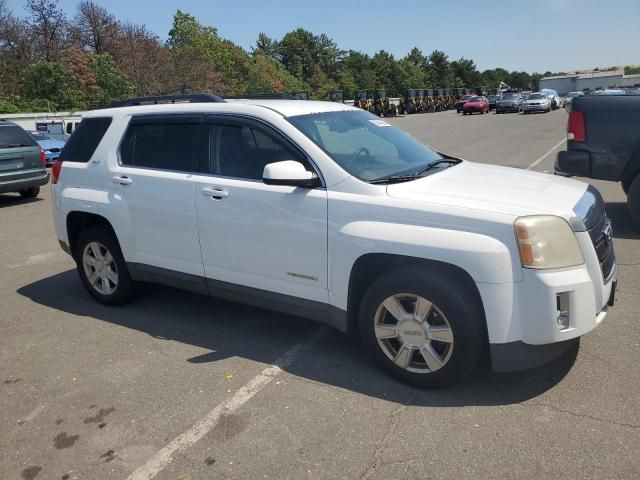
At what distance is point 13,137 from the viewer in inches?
421

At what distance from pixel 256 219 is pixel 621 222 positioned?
18.3 ft

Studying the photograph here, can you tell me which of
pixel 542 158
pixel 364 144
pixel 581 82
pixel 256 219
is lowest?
pixel 542 158

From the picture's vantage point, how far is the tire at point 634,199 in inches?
262

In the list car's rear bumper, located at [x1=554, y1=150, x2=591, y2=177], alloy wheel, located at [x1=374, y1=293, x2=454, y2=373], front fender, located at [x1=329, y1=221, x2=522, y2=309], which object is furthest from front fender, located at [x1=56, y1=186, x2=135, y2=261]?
car's rear bumper, located at [x1=554, y1=150, x2=591, y2=177]

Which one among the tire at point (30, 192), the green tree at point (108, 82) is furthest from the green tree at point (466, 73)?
the tire at point (30, 192)

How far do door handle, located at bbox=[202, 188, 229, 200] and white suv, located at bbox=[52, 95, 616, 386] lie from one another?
10 millimetres

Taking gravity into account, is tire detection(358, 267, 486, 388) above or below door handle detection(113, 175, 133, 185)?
below

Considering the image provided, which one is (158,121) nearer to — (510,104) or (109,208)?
(109,208)

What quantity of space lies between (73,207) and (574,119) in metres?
5.88

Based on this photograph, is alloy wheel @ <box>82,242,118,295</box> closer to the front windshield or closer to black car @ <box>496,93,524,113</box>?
the front windshield

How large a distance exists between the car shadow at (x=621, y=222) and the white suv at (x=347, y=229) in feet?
10.6

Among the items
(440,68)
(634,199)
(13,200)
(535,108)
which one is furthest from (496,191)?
(440,68)

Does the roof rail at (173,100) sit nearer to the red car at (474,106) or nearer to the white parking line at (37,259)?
the white parking line at (37,259)

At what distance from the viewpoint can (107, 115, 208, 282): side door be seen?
167 inches
